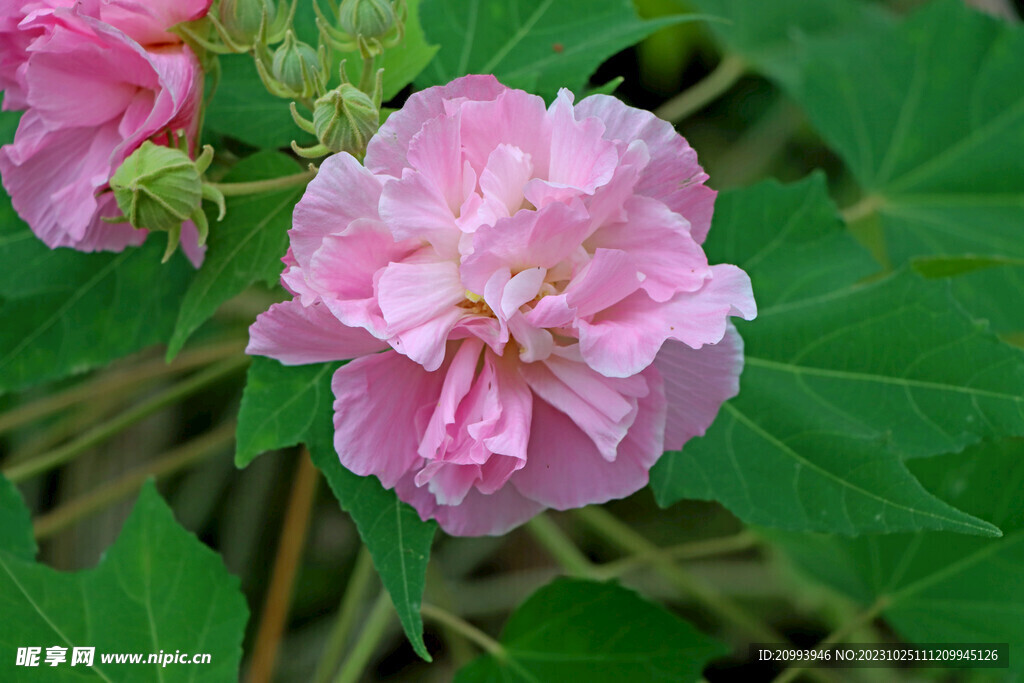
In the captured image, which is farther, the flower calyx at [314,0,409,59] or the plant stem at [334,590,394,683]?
the plant stem at [334,590,394,683]

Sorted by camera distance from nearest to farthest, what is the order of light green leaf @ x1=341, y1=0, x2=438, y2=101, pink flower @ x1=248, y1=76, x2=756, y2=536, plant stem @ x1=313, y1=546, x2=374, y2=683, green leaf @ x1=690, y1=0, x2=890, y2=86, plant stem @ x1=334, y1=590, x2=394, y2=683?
pink flower @ x1=248, y1=76, x2=756, y2=536 → light green leaf @ x1=341, y1=0, x2=438, y2=101 → plant stem @ x1=334, y1=590, x2=394, y2=683 → plant stem @ x1=313, y1=546, x2=374, y2=683 → green leaf @ x1=690, y1=0, x2=890, y2=86

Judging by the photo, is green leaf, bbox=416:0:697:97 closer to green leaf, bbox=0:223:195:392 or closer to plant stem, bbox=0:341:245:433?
green leaf, bbox=0:223:195:392

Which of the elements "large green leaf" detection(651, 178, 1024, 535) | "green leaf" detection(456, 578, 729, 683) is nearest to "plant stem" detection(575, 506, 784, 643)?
"green leaf" detection(456, 578, 729, 683)

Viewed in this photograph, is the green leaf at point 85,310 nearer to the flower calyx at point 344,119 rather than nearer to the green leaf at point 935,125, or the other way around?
the flower calyx at point 344,119

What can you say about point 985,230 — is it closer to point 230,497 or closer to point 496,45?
point 496,45

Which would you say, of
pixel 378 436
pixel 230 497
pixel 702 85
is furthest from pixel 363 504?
pixel 702 85

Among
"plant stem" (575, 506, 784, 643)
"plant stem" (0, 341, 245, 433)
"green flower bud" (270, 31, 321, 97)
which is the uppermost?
"green flower bud" (270, 31, 321, 97)

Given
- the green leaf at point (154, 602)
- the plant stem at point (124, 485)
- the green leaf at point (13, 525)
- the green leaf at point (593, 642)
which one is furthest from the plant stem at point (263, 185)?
the plant stem at point (124, 485)
